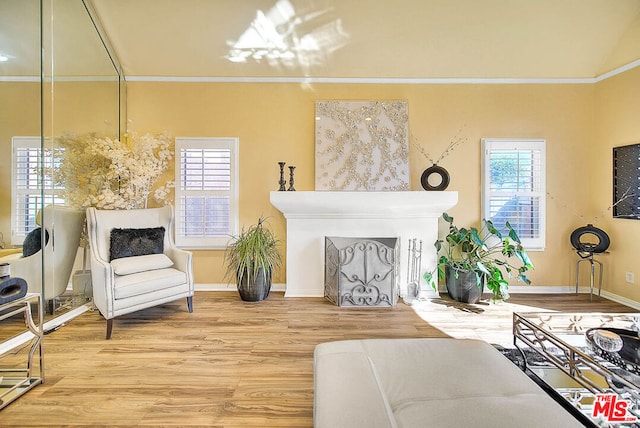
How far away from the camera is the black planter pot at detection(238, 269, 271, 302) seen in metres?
3.51

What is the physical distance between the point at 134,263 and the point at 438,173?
337cm

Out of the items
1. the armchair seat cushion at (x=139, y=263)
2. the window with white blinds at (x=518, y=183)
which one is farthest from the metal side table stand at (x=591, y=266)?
the armchair seat cushion at (x=139, y=263)

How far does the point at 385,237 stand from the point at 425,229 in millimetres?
503

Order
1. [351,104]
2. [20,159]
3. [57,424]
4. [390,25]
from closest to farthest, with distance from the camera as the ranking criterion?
1. [57,424]
2. [20,159]
3. [390,25]
4. [351,104]

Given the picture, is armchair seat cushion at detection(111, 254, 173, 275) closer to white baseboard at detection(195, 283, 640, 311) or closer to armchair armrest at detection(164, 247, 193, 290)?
armchair armrest at detection(164, 247, 193, 290)

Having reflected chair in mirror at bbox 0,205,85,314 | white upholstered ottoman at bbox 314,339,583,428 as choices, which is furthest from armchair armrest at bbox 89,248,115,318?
white upholstered ottoman at bbox 314,339,583,428

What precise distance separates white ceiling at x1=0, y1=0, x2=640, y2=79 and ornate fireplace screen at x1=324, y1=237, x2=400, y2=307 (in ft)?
7.06

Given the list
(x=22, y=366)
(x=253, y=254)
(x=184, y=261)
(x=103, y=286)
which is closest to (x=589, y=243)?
(x=253, y=254)

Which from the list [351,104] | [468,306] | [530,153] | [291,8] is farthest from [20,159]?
[530,153]

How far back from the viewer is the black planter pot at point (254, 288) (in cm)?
351

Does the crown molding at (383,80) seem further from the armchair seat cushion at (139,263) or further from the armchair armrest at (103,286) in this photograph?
the armchair armrest at (103,286)

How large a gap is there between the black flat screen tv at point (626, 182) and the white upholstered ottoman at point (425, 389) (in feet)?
10.9

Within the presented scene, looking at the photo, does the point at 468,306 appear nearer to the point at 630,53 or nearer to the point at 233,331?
the point at 233,331

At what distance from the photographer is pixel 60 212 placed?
299cm
